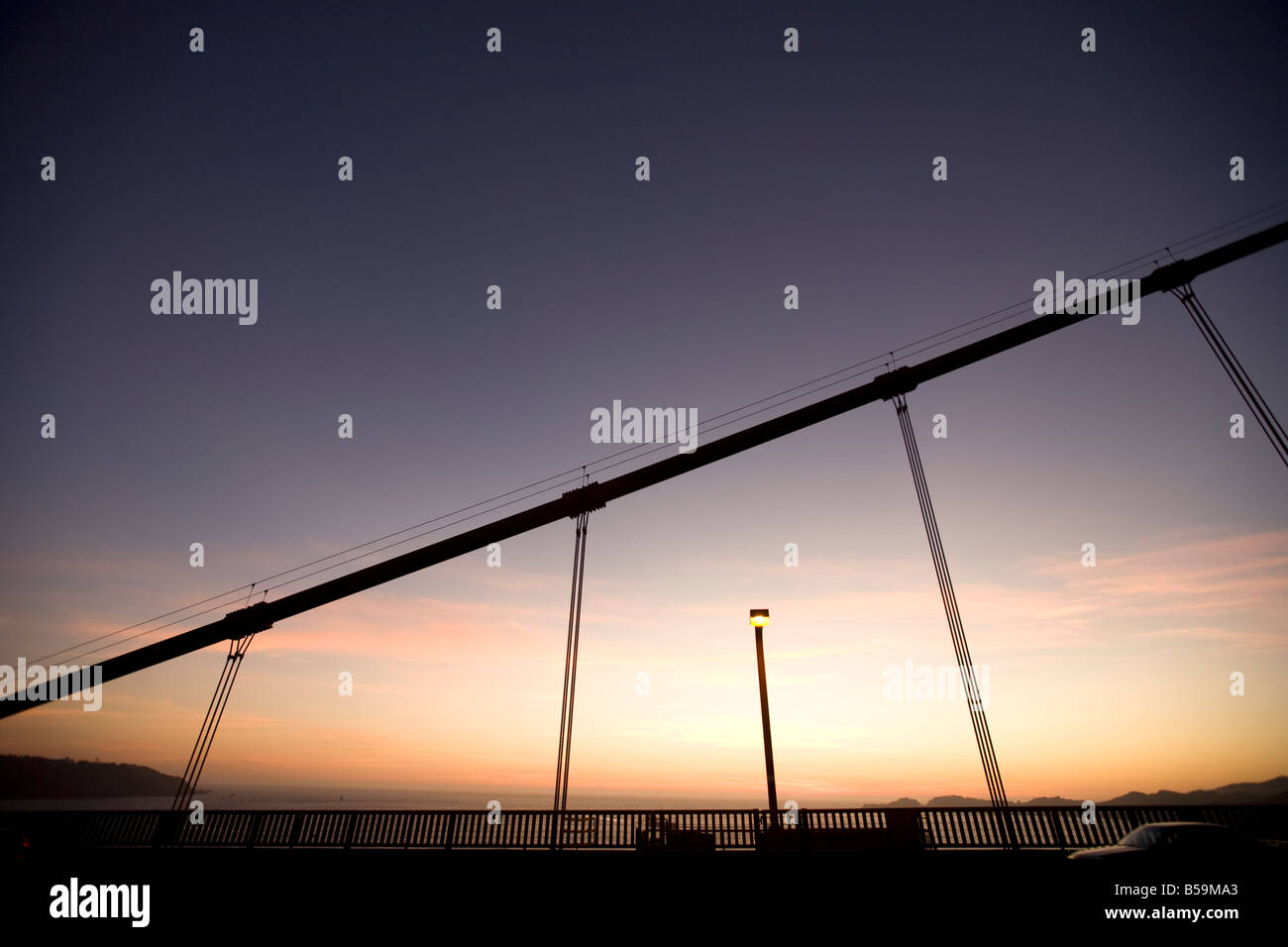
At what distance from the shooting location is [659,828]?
16.7m

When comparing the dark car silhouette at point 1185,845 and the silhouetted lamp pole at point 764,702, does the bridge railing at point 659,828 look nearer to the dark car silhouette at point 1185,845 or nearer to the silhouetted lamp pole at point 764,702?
the silhouetted lamp pole at point 764,702

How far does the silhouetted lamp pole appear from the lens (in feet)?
52.3

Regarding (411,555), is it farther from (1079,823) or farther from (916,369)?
(1079,823)

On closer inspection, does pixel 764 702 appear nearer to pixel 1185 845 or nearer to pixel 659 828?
pixel 659 828

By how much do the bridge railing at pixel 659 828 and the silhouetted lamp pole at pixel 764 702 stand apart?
0.52 metres

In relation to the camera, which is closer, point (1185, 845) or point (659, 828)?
point (1185, 845)

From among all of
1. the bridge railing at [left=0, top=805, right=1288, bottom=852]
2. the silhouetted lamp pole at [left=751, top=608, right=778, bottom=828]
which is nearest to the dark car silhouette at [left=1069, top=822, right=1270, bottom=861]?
the bridge railing at [left=0, top=805, right=1288, bottom=852]

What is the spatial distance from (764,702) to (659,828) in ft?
15.0

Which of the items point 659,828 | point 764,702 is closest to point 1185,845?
point 764,702
